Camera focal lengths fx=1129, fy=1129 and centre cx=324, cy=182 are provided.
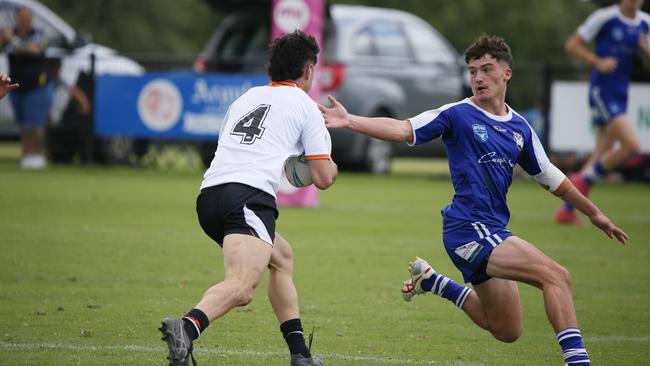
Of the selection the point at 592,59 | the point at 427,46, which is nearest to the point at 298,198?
the point at 592,59

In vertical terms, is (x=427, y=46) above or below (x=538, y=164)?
below

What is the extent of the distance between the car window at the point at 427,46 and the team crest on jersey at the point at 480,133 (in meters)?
15.1

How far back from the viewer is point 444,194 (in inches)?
706

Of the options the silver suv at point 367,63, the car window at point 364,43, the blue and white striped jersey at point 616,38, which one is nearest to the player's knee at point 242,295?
the blue and white striped jersey at point 616,38

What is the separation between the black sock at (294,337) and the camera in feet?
20.0

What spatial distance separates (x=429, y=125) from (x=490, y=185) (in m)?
0.48

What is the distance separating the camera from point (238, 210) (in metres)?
5.76

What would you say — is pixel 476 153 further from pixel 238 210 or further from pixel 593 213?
pixel 238 210

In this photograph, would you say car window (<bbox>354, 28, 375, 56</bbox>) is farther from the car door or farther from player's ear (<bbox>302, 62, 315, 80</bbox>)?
player's ear (<bbox>302, 62, 315, 80</bbox>)

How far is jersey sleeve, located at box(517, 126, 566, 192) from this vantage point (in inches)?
257

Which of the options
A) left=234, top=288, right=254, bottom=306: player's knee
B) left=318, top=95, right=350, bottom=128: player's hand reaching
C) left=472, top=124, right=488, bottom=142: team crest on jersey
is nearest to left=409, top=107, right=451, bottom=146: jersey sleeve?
left=472, top=124, right=488, bottom=142: team crest on jersey

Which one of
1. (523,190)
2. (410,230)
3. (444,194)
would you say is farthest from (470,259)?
(523,190)

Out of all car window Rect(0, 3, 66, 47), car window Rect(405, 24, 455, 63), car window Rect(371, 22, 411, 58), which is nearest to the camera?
car window Rect(371, 22, 411, 58)

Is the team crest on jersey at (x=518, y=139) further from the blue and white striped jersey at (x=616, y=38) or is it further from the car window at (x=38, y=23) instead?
the car window at (x=38, y=23)
